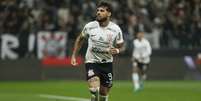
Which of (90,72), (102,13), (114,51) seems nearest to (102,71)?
(90,72)

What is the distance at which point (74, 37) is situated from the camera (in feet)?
113

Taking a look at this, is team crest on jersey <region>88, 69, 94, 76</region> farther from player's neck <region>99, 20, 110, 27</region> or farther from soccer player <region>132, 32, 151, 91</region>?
soccer player <region>132, 32, 151, 91</region>

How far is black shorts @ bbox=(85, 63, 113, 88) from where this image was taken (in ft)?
50.7

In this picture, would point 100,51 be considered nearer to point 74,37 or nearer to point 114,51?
point 114,51

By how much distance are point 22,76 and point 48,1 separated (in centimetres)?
362

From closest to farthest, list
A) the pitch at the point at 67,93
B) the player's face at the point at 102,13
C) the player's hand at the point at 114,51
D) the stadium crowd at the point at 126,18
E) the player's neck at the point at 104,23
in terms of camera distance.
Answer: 1. the player's face at the point at 102,13
2. the player's hand at the point at 114,51
3. the player's neck at the point at 104,23
4. the pitch at the point at 67,93
5. the stadium crowd at the point at 126,18

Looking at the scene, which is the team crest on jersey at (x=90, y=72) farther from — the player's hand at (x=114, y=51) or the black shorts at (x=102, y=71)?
the player's hand at (x=114, y=51)

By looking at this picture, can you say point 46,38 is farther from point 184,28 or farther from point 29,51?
point 184,28

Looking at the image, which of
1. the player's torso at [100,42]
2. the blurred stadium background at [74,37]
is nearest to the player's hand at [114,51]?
the player's torso at [100,42]

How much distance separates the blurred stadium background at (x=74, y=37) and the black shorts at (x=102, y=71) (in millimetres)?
16051

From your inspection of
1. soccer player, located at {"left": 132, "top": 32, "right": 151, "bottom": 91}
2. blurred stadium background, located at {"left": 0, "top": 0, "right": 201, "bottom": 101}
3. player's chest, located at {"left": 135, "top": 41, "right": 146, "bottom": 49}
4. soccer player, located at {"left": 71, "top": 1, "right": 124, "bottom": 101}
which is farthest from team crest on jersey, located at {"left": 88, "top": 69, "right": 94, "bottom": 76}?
blurred stadium background, located at {"left": 0, "top": 0, "right": 201, "bottom": 101}

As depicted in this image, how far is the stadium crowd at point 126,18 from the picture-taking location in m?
33.5

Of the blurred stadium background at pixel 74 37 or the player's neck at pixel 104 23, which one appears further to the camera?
the blurred stadium background at pixel 74 37

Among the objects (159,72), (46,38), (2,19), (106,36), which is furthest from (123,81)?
(106,36)
